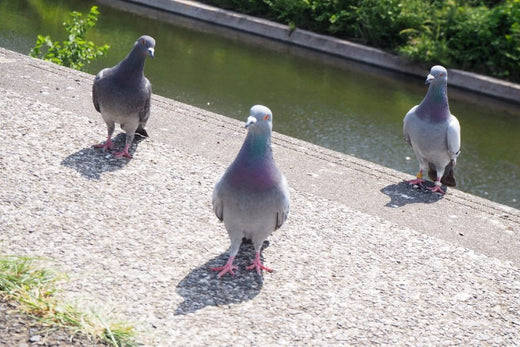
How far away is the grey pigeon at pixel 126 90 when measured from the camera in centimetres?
489

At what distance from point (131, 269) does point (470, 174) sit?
492cm

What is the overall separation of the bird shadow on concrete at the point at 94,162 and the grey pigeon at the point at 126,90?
84 mm

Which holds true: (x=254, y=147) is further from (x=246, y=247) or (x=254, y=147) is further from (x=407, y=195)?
(x=407, y=195)

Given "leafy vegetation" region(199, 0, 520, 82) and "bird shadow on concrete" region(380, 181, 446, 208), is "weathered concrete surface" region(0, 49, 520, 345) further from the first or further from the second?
"leafy vegetation" region(199, 0, 520, 82)

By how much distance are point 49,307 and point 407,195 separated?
3194mm

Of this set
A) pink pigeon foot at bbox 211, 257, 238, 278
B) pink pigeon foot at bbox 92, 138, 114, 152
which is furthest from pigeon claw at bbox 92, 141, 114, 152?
pink pigeon foot at bbox 211, 257, 238, 278

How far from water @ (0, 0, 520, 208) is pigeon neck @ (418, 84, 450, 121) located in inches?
77.8

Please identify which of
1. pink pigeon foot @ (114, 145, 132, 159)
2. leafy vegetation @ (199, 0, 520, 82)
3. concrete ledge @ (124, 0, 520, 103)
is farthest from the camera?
leafy vegetation @ (199, 0, 520, 82)

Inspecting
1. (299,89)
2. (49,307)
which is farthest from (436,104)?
(299,89)

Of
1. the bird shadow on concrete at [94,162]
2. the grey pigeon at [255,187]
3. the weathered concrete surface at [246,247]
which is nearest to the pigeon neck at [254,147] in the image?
the grey pigeon at [255,187]

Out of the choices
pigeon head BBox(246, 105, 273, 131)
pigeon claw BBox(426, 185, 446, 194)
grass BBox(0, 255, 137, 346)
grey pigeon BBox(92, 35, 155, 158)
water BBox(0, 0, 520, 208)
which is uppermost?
pigeon head BBox(246, 105, 273, 131)

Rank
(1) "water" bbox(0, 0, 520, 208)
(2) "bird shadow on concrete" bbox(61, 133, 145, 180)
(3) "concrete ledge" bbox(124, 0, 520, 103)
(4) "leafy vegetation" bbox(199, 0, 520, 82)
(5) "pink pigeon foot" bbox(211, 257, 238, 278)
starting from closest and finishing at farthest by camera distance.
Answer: (5) "pink pigeon foot" bbox(211, 257, 238, 278), (2) "bird shadow on concrete" bbox(61, 133, 145, 180), (1) "water" bbox(0, 0, 520, 208), (3) "concrete ledge" bbox(124, 0, 520, 103), (4) "leafy vegetation" bbox(199, 0, 520, 82)

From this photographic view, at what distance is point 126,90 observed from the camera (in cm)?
491

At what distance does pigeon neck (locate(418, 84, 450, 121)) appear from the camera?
5238 millimetres
